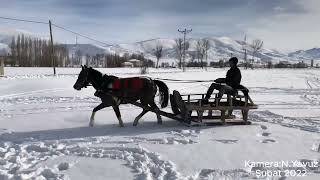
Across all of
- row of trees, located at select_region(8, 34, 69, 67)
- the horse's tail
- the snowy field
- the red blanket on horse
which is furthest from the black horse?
row of trees, located at select_region(8, 34, 69, 67)

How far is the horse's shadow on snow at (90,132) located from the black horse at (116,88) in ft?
1.08

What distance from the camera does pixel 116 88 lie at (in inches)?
384

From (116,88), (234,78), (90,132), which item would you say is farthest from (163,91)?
(90,132)

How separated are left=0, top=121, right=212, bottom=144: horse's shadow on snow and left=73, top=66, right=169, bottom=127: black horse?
330mm

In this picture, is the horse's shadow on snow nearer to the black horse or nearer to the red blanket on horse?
the black horse

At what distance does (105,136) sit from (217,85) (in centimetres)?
316

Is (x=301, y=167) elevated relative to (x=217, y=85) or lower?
lower

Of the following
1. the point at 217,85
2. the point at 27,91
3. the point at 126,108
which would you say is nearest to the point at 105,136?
the point at 217,85

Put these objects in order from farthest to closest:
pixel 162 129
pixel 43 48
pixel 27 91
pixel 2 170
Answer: pixel 43 48 < pixel 27 91 < pixel 162 129 < pixel 2 170

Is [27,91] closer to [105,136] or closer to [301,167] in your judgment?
[105,136]

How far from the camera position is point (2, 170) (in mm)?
5926

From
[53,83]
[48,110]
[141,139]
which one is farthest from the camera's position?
[53,83]

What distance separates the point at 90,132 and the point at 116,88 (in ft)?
4.44

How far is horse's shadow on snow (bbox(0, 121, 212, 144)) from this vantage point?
8.40 m
